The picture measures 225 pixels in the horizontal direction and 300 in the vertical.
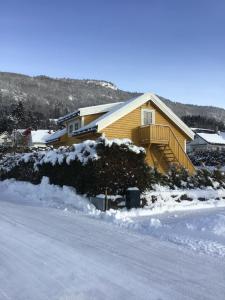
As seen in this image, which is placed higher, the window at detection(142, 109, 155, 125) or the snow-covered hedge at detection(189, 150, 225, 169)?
the window at detection(142, 109, 155, 125)

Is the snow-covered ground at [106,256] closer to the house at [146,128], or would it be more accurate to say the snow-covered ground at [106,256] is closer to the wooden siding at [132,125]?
the house at [146,128]

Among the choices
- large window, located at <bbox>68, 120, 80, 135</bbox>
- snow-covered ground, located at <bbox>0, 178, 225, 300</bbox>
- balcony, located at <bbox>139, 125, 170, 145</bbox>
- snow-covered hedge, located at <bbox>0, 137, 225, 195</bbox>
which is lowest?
snow-covered ground, located at <bbox>0, 178, 225, 300</bbox>

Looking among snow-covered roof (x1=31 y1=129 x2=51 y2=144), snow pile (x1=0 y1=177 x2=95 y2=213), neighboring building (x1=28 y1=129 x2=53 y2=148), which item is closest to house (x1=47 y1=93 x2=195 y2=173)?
snow pile (x1=0 y1=177 x2=95 y2=213)

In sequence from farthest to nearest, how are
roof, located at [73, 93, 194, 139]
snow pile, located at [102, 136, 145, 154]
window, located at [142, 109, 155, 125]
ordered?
window, located at [142, 109, 155, 125], roof, located at [73, 93, 194, 139], snow pile, located at [102, 136, 145, 154]

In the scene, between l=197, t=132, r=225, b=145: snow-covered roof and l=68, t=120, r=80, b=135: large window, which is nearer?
l=68, t=120, r=80, b=135: large window

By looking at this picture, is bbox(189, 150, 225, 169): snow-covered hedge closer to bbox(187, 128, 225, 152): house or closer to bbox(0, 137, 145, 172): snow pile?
bbox(187, 128, 225, 152): house

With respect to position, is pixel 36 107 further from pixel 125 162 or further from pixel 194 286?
pixel 194 286

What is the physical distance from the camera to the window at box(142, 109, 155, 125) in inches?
1158

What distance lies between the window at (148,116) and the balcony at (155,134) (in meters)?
1.26

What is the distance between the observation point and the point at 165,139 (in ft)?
91.6

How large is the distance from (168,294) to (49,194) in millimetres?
13305

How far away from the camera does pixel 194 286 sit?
668 centimetres

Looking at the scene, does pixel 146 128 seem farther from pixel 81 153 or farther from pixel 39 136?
pixel 39 136

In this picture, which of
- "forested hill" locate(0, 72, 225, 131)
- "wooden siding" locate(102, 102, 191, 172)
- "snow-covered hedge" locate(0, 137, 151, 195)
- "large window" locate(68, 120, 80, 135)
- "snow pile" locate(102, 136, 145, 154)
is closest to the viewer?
"snow-covered hedge" locate(0, 137, 151, 195)
